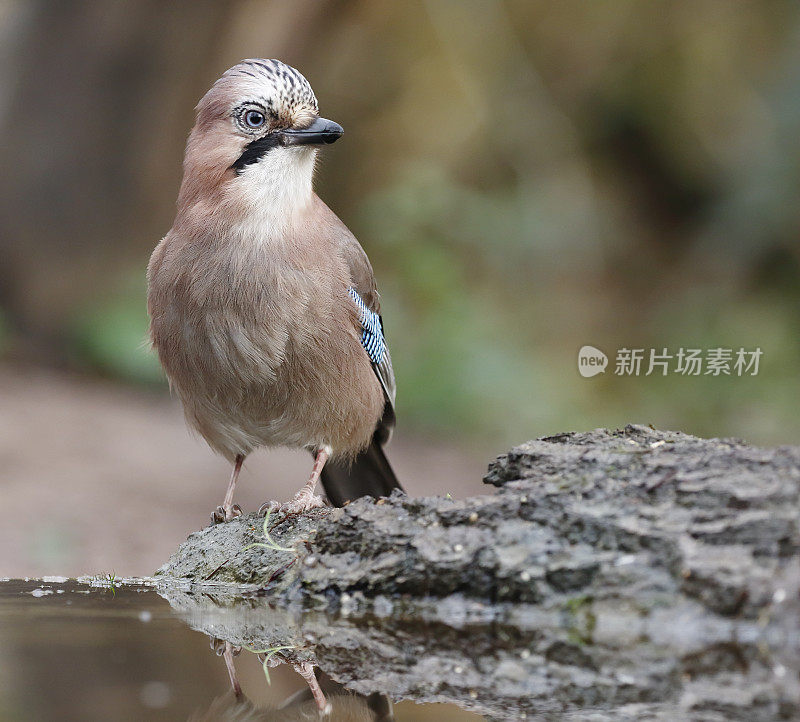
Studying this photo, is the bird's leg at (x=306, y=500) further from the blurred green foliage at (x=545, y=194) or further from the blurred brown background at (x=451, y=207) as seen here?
the blurred green foliage at (x=545, y=194)

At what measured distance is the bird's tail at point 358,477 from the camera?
180 inches

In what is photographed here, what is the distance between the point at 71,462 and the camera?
886 centimetres

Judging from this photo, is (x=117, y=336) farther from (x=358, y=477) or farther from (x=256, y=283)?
(x=256, y=283)

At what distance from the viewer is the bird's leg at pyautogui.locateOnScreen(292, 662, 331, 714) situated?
184 centimetres

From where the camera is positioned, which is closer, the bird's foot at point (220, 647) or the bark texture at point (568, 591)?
the bark texture at point (568, 591)

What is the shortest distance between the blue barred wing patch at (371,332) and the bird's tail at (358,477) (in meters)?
0.40

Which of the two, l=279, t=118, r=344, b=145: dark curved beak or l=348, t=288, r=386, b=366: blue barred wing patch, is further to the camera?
l=348, t=288, r=386, b=366: blue barred wing patch

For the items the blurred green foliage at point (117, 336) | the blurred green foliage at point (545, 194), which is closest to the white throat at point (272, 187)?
the blurred green foliage at point (545, 194)
